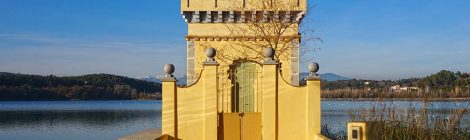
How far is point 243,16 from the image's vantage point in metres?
16.5

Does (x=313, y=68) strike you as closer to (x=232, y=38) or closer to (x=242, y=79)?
(x=242, y=79)

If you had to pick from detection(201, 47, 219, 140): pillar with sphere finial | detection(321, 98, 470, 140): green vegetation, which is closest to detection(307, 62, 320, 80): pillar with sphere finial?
detection(321, 98, 470, 140): green vegetation

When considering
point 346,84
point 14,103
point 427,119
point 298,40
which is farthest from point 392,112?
point 14,103

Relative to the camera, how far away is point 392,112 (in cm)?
1219

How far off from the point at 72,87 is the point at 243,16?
381 feet

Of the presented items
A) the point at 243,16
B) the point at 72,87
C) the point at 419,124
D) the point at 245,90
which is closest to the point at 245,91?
the point at 245,90

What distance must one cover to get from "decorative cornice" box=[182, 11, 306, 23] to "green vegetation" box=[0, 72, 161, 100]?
95.6m

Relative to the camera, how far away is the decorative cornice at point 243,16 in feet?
54.0

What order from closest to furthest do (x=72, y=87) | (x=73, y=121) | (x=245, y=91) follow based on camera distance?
1. (x=245, y=91)
2. (x=73, y=121)
3. (x=72, y=87)

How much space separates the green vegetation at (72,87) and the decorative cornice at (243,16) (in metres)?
95.6

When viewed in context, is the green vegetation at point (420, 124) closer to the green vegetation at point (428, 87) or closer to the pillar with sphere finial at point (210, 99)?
the green vegetation at point (428, 87)

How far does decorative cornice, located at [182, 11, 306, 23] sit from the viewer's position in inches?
648

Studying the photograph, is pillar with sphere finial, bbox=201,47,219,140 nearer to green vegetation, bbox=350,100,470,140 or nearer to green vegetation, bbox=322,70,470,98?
green vegetation, bbox=350,100,470,140

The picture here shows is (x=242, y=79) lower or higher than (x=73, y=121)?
higher
